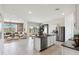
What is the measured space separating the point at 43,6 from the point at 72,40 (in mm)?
972

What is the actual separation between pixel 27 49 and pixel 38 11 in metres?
0.87

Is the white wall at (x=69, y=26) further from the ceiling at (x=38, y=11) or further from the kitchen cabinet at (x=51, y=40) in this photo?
the kitchen cabinet at (x=51, y=40)

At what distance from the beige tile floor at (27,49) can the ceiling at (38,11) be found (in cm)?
56

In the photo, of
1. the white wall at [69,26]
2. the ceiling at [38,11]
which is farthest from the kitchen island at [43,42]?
the ceiling at [38,11]

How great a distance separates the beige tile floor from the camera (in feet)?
6.66

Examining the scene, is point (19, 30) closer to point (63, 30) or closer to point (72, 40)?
point (63, 30)

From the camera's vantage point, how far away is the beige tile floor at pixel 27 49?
2029 mm

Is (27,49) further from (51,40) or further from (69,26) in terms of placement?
(69,26)

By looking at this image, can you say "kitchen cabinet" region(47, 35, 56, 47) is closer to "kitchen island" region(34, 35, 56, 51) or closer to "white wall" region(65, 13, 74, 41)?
"kitchen island" region(34, 35, 56, 51)

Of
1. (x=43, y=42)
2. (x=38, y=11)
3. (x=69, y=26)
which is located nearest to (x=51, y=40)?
(x=43, y=42)

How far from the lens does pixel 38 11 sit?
212cm
